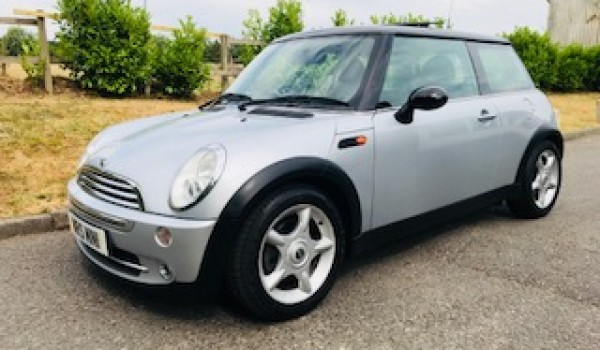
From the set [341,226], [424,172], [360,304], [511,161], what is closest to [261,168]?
[341,226]

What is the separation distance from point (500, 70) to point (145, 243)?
3084 mm

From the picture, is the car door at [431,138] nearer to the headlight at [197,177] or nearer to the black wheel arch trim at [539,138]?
the black wheel arch trim at [539,138]

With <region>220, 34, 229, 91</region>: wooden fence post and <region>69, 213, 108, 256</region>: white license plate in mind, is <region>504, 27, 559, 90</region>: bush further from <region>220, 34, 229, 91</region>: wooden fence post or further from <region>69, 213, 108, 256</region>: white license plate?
<region>69, 213, 108, 256</region>: white license plate

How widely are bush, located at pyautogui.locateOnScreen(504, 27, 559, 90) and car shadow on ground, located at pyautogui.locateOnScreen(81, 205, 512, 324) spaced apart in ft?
42.1

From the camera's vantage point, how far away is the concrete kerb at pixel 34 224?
13.5 ft

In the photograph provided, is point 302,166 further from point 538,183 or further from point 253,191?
point 538,183

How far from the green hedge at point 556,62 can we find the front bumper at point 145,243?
→ 1448cm

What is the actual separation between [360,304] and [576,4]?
2260 centimetres

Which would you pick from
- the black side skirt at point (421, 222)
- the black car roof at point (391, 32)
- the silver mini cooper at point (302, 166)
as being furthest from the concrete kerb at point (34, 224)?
the black side skirt at point (421, 222)

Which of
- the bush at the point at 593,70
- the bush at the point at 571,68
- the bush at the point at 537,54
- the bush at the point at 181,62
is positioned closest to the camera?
the bush at the point at 181,62

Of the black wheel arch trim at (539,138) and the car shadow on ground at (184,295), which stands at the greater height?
the black wheel arch trim at (539,138)

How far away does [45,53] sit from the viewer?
890 centimetres

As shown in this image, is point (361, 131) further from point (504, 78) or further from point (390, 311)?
point (504, 78)

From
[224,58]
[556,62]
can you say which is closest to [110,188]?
[224,58]
